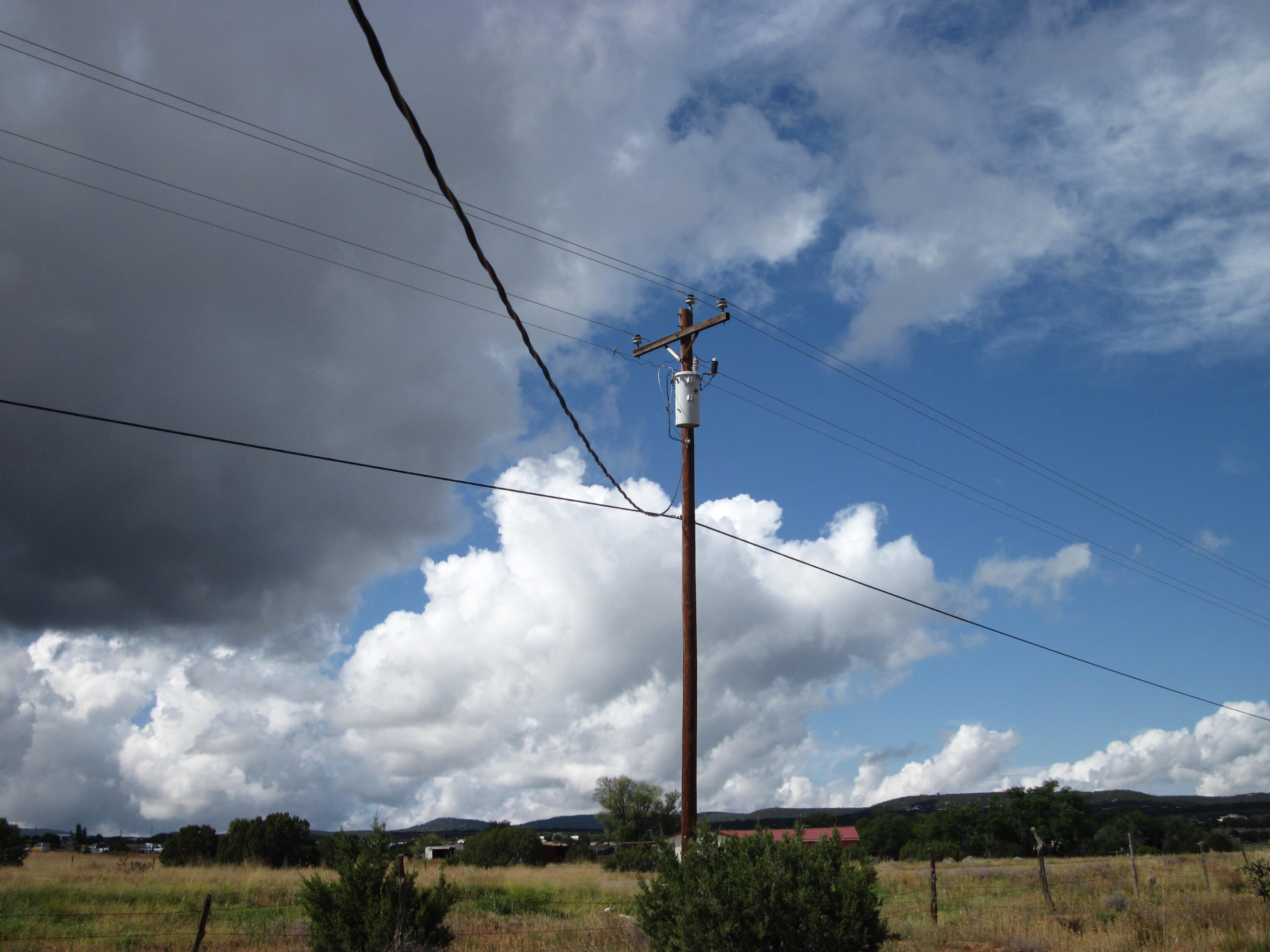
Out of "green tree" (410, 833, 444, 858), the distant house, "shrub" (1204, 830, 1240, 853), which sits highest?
"shrub" (1204, 830, 1240, 853)

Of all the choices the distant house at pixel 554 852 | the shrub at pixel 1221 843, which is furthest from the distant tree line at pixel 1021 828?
the distant house at pixel 554 852

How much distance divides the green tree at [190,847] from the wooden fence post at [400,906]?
1355 inches

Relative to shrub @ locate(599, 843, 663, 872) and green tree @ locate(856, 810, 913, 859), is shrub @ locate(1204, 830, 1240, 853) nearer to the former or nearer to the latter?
green tree @ locate(856, 810, 913, 859)

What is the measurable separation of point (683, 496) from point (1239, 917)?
1550 centimetres

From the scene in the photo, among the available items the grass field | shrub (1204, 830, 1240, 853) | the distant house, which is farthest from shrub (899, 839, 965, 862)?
the grass field

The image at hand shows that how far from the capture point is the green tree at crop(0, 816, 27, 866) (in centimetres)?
3512

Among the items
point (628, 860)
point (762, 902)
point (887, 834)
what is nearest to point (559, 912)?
point (762, 902)

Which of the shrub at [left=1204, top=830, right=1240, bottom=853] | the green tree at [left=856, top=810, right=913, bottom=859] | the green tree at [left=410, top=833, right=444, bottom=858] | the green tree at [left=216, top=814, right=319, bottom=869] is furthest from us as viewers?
the green tree at [left=856, top=810, right=913, bottom=859]

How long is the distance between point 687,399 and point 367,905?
9362 millimetres

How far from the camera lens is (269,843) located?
41250 mm

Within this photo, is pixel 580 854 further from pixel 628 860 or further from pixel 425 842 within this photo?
→ pixel 628 860

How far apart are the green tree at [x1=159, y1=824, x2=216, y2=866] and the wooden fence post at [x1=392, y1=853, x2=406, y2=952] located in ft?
113

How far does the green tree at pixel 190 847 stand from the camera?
4206 centimetres

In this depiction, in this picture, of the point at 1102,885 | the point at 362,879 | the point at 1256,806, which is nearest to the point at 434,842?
the point at 1102,885
